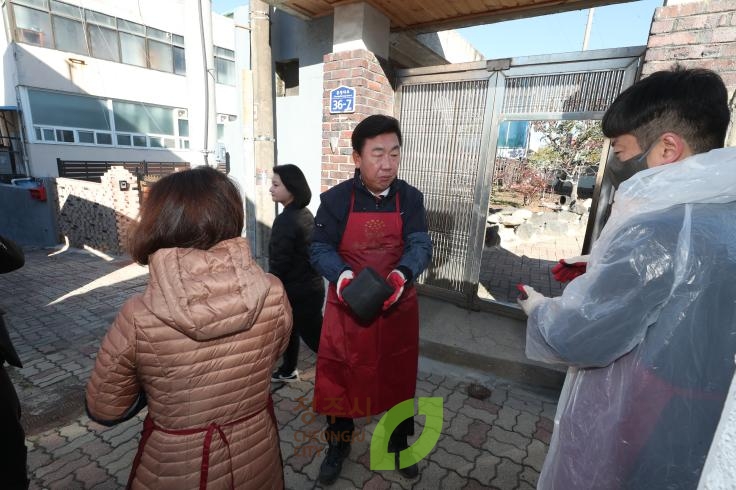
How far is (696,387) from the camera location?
104 centimetres

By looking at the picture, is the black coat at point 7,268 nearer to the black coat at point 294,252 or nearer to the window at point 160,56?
the black coat at point 294,252

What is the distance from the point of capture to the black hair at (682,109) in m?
1.13

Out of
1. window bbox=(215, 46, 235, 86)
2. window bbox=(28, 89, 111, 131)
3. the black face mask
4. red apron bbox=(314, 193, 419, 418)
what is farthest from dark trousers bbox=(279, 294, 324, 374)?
window bbox=(215, 46, 235, 86)

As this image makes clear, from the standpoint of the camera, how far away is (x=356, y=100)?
11.3ft

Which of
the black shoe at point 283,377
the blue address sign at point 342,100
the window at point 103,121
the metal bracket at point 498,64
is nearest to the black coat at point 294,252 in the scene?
the black shoe at point 283,377

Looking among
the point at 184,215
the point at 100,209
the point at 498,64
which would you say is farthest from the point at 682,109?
the point at 100,209

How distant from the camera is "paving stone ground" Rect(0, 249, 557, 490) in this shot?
2.18m

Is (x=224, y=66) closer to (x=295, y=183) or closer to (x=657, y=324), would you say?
(x=295, y=183)

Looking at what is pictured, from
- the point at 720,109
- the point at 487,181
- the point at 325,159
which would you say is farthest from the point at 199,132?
the point at 720,109

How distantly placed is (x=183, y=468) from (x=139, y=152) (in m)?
20.3

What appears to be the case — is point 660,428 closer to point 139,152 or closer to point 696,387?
point 696,387

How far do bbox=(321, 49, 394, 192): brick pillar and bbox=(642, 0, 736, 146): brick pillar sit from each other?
2.20m

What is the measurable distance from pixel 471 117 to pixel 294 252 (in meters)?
2.29

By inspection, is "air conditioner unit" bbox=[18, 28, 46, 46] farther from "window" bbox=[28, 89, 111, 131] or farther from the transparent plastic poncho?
the transparent plastic poncho
